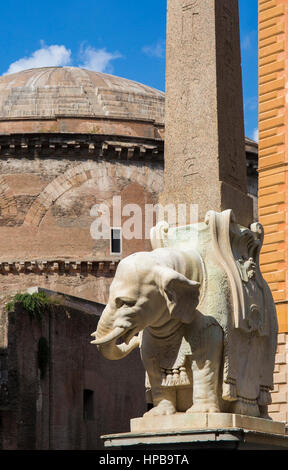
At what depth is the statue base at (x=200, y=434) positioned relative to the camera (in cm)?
502

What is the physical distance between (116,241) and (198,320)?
18124mm

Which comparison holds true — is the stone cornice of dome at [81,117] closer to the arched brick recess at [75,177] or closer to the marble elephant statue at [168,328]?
the arched brick recess at [75,177]

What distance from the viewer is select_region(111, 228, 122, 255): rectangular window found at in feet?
76.6

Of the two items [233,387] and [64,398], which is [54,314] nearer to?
[64,398]

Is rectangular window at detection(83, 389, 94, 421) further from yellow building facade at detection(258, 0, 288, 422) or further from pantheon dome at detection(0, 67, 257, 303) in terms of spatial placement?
yellow building facade at detection(258, 0, 288, 422)

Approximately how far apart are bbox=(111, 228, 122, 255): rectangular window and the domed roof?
259cm

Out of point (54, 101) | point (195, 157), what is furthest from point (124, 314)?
point (54, 101)

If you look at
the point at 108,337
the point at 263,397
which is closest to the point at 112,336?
the point at 108,337

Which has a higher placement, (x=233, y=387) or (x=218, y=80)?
(x=218, y=80)

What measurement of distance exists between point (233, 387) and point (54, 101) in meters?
20.4

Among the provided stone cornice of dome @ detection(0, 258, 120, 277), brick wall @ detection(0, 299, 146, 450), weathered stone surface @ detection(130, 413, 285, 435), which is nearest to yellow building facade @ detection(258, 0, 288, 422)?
weathered stone surface @ detection(130, 413, 285, 435)

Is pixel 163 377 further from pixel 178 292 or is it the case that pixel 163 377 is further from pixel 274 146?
pixel 274 146

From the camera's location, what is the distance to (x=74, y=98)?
25000mm

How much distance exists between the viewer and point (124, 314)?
16.8 ft
